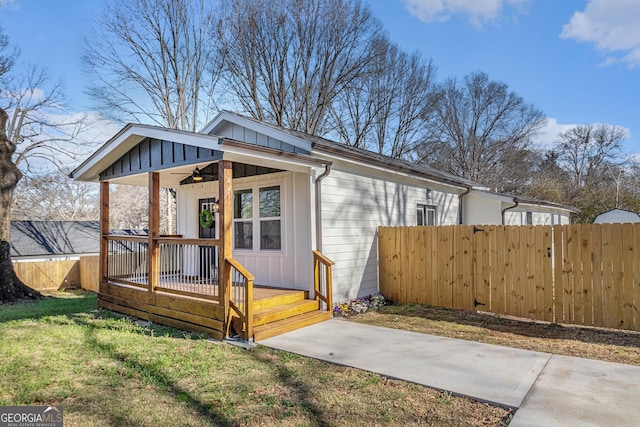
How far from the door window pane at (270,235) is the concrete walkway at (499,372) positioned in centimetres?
210

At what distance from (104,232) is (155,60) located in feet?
48.7

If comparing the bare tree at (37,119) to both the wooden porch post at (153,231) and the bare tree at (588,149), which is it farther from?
the bare tree at (588,149)

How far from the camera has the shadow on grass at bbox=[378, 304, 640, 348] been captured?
17.3ft

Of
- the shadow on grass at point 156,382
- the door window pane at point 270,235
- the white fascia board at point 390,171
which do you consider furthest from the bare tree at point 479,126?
the shadow on grass at point 156,382

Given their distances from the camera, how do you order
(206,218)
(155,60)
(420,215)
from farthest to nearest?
(155,60) < (420,215) < (206,218)

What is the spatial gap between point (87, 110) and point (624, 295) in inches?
871

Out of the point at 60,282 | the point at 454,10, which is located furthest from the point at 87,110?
the point at 454,10

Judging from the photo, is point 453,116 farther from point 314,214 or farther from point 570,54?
point 314,214

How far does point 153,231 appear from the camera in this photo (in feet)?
21.0

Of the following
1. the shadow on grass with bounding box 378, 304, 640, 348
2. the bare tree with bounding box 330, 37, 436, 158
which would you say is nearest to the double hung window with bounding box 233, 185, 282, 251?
the shadow on grass with bounding box 378, 304, 640, 348

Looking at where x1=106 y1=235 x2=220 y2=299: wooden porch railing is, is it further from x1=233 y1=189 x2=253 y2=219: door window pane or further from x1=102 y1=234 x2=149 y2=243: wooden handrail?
x1=233 y1=189 x2=253 y2=219: door window pane

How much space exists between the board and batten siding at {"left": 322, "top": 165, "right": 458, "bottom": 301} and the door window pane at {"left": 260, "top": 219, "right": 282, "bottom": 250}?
0.96 m

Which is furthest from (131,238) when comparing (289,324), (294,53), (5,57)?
(294,53)

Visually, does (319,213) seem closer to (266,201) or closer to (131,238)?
(266,201)
